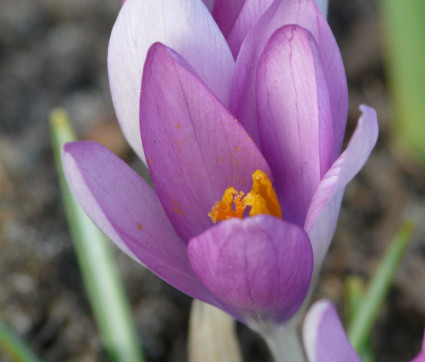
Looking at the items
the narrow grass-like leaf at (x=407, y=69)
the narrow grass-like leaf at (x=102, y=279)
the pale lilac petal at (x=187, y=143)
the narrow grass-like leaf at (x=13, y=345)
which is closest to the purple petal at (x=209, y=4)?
the pale lilac petal at (x=187, y=143)

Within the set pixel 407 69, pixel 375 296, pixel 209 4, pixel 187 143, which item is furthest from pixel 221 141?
pixel 407 69

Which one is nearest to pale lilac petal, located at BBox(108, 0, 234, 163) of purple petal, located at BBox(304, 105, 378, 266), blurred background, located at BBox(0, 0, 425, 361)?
purple petal, located at BBox(304, 105, 378, 266)

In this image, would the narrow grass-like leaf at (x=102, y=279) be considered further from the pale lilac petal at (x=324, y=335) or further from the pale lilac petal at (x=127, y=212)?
the pale lilac petal at (x=324, y=335)

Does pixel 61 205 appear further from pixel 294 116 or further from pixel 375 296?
pixel 294 116

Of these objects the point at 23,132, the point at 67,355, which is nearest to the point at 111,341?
the point at 67,355

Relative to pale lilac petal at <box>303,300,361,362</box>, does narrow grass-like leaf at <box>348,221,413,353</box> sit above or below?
below

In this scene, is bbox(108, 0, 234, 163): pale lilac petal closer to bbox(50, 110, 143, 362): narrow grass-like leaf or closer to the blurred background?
bbox(50, 110, 143, 362): narrow grass-like leaf
